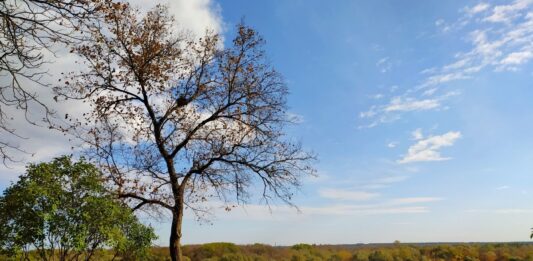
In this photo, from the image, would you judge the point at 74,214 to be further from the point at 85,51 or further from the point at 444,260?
the point at 444,260

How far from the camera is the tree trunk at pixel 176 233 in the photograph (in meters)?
11.7

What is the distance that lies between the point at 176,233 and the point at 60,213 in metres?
3.54

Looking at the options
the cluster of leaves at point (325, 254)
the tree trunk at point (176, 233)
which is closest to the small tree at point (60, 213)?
the tree trunk at point (176, 233)

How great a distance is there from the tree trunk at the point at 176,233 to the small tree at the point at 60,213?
7.44ft

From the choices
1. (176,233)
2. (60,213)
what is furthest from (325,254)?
(60,213)

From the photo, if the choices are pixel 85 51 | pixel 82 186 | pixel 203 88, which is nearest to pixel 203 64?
pixel 203 88

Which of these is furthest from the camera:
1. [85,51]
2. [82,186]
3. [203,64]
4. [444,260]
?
[444,260]

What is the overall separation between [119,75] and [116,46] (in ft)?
2.48

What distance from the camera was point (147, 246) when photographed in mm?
12188

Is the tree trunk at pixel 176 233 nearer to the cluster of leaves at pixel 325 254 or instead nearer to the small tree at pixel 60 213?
the small tree at pixel 60 213

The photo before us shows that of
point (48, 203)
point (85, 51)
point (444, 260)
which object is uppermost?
point (85, 51)

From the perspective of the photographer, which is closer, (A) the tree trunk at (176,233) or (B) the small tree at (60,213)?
(B) the small tree at (60,213)

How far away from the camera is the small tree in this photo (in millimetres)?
8648

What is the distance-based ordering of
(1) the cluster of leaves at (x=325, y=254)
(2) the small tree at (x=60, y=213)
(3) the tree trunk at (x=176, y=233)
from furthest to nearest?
(1) the cluster of leaves at (x=325, y=254) < (3) the tree trunk at (x=176, y=233) < (2) the small tree at (x=60, y=213)
